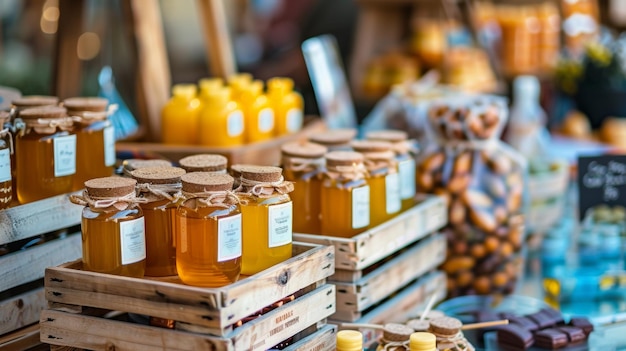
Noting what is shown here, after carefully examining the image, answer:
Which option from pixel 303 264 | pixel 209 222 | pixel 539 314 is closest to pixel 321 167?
pixel 303 264

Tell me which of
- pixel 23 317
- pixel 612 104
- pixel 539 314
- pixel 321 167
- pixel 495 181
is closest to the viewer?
pixel 23 317

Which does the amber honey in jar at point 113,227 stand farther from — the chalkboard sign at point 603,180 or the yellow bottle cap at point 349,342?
the chalkboard sign at point 603,180

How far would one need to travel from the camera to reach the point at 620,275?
2.47 metres

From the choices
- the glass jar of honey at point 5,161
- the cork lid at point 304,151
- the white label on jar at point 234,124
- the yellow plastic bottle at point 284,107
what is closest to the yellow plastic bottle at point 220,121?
the white label on jar at point 234,124

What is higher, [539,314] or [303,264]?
[303,264]

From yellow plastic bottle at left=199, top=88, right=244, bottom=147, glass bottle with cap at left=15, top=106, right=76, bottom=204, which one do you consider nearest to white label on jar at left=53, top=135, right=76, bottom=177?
glass bottle with cap at left=15, top=106, right=76, bottom=204

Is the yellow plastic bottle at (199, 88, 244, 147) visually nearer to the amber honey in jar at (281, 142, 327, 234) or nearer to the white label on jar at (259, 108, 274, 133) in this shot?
the white label on jar at (259, 108, 274, 133)

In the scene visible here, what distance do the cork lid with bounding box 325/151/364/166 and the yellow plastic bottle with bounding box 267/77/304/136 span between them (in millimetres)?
685

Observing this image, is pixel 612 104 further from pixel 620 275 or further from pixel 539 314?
pixel 539 314

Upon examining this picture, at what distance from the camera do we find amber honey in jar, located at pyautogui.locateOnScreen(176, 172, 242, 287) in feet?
4.96

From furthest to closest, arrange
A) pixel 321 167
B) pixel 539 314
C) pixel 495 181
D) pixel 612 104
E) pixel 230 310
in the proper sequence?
pixel 612 104
pixel 495 181
pixel 539 314
pixel 321 167
pixel 230 310

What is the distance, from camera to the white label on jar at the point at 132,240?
154 cm

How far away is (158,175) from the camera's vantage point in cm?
164

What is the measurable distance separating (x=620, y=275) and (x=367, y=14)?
2234 millimetres
